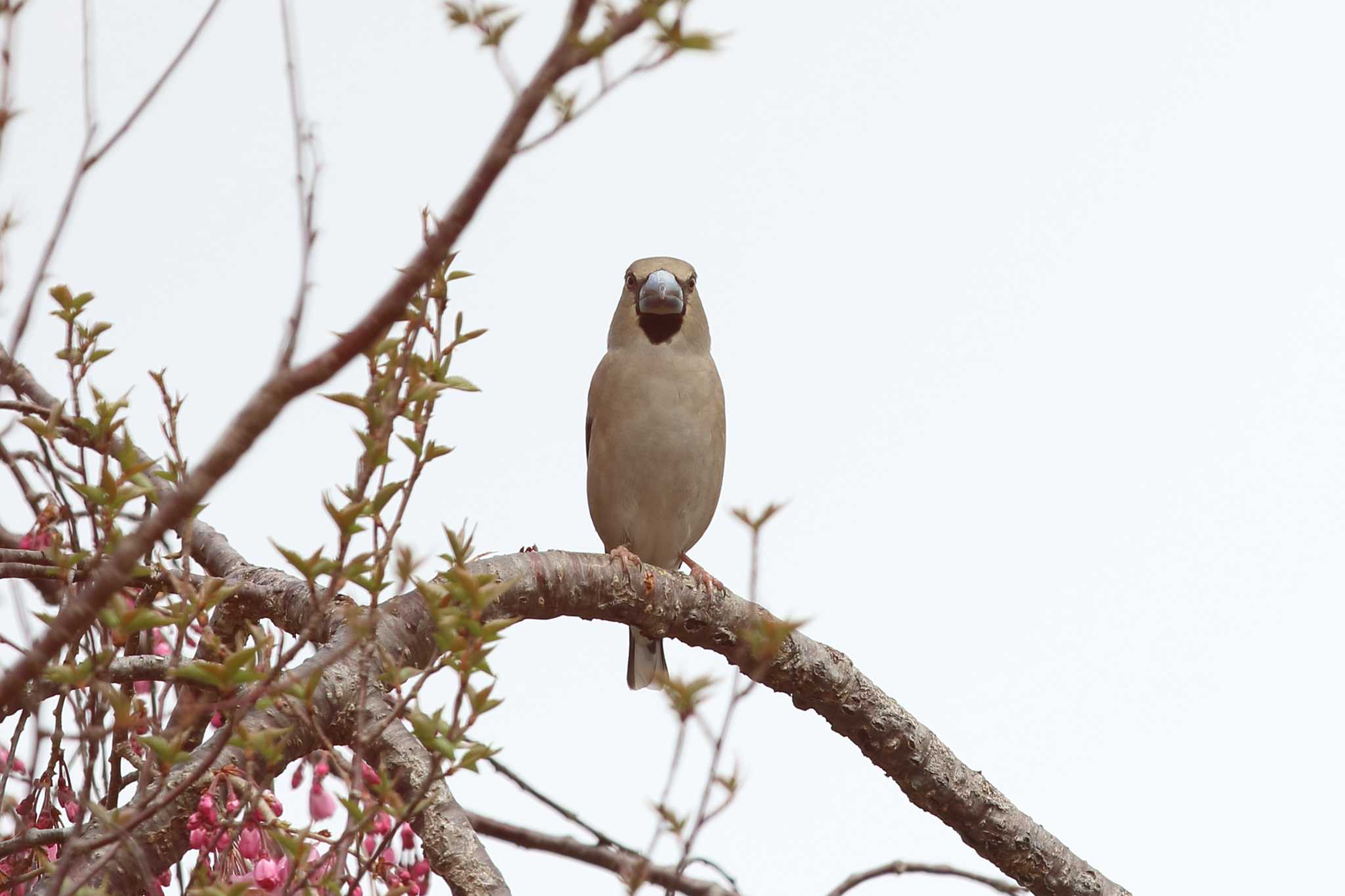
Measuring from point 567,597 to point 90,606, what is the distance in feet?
7.37

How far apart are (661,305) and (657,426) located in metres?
0.46

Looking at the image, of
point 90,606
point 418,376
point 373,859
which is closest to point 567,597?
point 418,376

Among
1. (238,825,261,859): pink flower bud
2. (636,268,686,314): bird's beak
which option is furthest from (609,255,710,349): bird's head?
(238,825,261,859): pink flower bud

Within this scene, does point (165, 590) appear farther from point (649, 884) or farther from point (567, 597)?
point (649, 884)

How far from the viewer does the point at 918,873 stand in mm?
2697

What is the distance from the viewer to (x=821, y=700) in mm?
4137

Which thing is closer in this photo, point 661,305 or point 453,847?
point 453,847

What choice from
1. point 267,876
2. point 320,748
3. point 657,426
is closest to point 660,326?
point 657,426

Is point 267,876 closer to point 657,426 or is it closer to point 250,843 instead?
point 250,843

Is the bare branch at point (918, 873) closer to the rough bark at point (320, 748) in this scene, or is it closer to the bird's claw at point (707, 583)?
the rough bark at point (320, 748)

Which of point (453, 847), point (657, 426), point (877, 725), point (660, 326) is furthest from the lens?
point (660, 326)

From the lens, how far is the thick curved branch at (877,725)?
4078 millimetres

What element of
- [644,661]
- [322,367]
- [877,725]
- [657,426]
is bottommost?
[322,367]

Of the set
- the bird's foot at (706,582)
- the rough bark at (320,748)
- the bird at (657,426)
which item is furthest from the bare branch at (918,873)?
the bird at (657,426)
